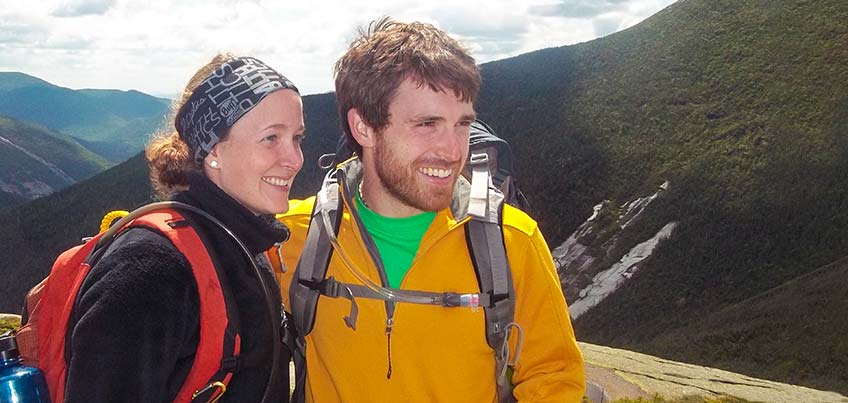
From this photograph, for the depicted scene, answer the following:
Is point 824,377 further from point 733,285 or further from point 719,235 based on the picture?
point 719,235

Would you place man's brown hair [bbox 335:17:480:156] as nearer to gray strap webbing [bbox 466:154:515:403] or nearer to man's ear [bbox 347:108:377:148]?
man's ear [bbox 347:108:377:148]

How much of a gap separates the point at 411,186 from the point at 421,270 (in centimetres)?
52

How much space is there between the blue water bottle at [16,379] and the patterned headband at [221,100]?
50.0 inches

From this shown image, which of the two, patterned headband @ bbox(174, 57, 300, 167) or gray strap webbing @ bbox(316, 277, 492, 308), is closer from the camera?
patterned headband @ bbox(174, 57, 300, 167)

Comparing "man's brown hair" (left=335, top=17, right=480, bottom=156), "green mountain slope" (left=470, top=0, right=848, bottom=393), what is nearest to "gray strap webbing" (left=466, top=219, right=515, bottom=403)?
"man's brown hair" (left=335, top=17, right=480, bottom=156)

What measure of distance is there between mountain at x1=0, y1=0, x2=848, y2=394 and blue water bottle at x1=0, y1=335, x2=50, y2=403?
30.1 metres

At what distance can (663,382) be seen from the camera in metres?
10.4

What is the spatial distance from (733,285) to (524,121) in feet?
164

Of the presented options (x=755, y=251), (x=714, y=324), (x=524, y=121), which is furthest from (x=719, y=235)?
(x=524, y=121)

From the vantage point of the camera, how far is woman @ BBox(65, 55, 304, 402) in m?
2.71

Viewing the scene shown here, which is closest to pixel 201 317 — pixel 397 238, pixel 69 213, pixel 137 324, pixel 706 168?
pixel 137 324

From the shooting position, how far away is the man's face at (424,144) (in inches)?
159

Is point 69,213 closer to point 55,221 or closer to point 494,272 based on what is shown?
point 55,221

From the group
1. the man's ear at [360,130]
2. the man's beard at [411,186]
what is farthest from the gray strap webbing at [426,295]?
the man's ear at [360,130]
